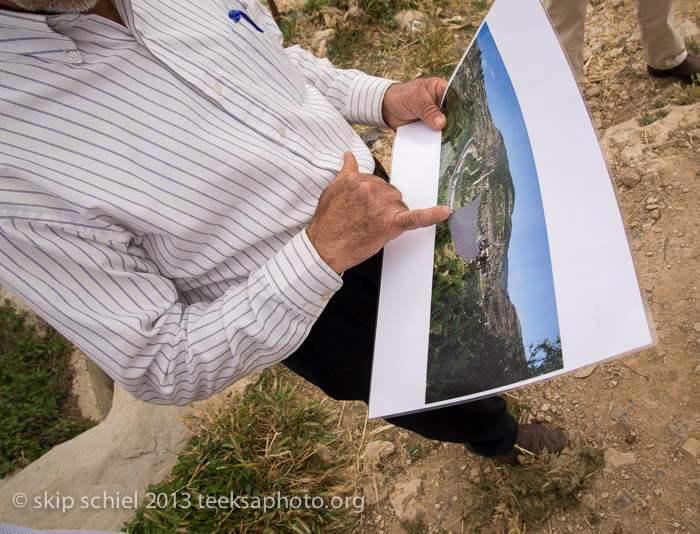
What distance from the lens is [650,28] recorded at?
2330mm

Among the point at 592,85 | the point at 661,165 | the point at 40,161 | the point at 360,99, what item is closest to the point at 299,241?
the point at 40,161

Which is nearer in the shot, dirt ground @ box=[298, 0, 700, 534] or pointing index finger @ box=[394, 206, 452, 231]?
pointing index finger @ box=[394, 206, 452, 231]

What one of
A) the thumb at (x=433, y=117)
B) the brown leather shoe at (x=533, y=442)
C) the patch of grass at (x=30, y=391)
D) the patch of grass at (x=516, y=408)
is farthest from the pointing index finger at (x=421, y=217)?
the patch of grass at (x=30, y=391)

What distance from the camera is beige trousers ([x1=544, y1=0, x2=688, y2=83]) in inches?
89.5

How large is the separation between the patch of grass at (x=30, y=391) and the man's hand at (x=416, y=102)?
2619 mm

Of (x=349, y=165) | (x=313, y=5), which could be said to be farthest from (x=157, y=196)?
(x=313, y=5)

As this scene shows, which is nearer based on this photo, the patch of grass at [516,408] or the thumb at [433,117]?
the thumb at [433,117]

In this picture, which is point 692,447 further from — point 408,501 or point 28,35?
point 28,35

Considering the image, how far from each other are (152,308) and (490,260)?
2.48ft

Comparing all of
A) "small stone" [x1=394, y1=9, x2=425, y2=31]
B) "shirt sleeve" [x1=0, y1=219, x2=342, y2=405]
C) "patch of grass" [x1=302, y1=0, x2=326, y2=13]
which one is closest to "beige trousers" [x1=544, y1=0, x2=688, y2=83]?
"small stone" [x1=394, y1=9, x2=425, y2=31]

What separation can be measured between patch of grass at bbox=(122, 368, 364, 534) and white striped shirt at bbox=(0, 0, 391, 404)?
3.33ft

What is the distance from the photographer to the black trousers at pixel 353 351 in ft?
4.40

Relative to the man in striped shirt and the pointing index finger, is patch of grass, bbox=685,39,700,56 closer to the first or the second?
the man in striped shirt

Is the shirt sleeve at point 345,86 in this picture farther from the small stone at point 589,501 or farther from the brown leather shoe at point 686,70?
the brown leather shoe at point 686,70
